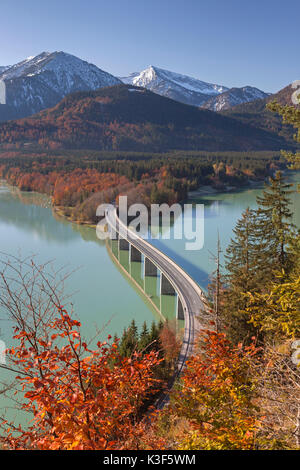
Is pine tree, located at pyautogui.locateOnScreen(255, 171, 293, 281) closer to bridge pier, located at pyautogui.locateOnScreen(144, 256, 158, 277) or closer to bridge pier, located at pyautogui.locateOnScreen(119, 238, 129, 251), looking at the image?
bridge pier, located at pyautogui.locateOnScreen(144, 256, 158, 277)

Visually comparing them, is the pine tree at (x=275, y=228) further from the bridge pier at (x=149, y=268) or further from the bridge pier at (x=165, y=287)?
the bridge pier at (x=149, y=268)

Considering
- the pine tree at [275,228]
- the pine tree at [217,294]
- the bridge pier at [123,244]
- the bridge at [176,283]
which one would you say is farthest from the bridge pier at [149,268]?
the pine tree at [275,228]

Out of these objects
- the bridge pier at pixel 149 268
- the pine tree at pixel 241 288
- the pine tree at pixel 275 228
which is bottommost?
the bridge pier at pixel 149 268

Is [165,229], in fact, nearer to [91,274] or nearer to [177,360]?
[91,274]

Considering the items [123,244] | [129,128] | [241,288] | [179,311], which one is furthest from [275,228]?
[129,128]

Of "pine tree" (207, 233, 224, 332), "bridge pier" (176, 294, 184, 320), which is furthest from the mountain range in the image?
"pine tree" (207, 233, 224, 332)
